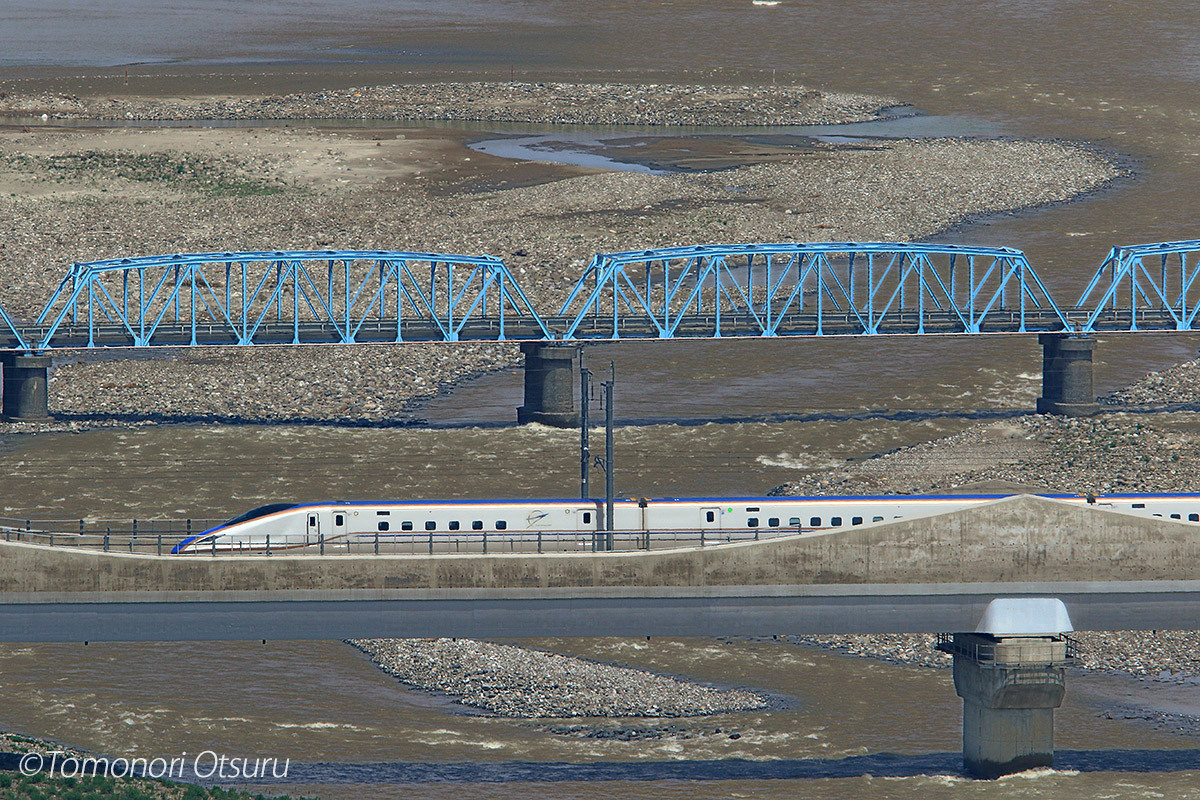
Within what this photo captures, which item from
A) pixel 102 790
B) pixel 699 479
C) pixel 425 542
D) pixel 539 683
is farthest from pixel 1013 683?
pixel 699 479

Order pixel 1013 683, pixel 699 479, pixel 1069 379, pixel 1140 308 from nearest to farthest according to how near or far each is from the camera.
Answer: pixel 1013 683
pixel 699 479
pixel 1069 379
pixel 1140 308

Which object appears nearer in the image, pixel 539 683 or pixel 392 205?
pixel 539 683

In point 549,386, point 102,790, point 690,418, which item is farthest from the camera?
point 690,418

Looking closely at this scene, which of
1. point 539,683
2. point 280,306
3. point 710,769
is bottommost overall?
point 710,769

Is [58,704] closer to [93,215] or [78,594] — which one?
[78,594]

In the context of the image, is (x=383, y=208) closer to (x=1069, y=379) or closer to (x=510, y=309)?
(x=510, y=309)

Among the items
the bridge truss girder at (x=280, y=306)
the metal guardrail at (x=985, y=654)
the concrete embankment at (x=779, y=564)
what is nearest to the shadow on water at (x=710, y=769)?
the metal guardrail at (x=985, y=654)
